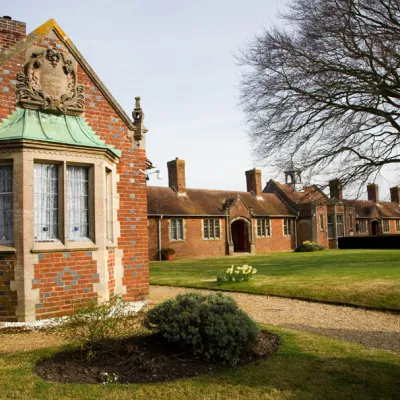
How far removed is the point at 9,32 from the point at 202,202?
2624 centimetres

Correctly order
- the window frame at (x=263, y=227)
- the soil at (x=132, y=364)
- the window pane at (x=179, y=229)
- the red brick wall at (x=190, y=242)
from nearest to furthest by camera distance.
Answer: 1. the soil at (x=132, y=364)
2. the red brick wall at (x=190, y=242)
3. the window pane at (x=179, y=229)
4. the window frame at (x=263, y=227)

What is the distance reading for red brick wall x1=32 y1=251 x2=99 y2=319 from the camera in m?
8.15

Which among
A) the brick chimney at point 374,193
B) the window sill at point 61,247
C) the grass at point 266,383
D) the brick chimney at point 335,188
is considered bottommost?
the grass at point 266,383

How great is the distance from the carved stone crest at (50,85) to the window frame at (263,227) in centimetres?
2982

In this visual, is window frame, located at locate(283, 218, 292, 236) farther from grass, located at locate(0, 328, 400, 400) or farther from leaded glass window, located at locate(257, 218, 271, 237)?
grass, located at locate(0, 328, 400, 400)

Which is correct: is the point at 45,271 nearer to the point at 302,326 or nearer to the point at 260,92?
the point at 302,326

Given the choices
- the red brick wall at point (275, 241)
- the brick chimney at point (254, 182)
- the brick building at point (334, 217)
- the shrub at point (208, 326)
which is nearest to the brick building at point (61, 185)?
the shrub at point (208, 326)

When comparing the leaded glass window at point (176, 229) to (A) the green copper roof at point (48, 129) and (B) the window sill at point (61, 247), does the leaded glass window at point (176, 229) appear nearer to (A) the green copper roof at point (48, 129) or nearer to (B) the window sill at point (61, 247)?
(A) the green copper roof at point (48, 129)

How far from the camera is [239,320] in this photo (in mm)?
5863

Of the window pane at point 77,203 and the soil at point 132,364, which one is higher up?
the window pane at point 77,203

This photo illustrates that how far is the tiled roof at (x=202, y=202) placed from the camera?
31.7m

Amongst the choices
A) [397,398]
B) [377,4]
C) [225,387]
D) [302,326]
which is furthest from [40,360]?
[377,4]

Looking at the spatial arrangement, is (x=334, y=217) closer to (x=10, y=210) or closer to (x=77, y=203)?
(x=77, y=203)

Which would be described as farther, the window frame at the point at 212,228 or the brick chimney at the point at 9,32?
the window frame at the point at 212,228
